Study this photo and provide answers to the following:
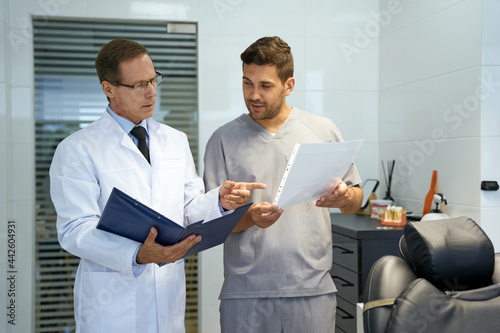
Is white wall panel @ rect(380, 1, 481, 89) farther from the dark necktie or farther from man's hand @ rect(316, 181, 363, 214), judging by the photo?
the dark necktie

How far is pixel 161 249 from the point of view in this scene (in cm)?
148

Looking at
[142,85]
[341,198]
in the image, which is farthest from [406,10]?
[142,85]

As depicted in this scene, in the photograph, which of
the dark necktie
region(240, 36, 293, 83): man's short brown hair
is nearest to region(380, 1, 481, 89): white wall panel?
region(240, 36, 293, 83): man's short brown hair

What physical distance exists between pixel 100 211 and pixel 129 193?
0.36ft

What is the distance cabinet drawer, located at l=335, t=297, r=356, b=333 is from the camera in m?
2.92

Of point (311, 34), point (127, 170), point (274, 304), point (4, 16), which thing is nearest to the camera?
point (127, 170)

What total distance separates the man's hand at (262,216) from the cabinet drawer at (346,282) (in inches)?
49.8

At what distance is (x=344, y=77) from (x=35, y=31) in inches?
84.9

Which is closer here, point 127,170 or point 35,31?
point 127,170

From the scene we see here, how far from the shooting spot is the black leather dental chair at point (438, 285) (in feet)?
4.10

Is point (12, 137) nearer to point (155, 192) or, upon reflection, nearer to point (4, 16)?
point (4, 16)

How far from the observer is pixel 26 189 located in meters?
3.22

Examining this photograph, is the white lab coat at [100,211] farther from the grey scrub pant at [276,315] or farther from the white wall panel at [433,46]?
the white wall panel at [433,46]

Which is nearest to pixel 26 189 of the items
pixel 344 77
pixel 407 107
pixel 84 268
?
pixel 84 268
